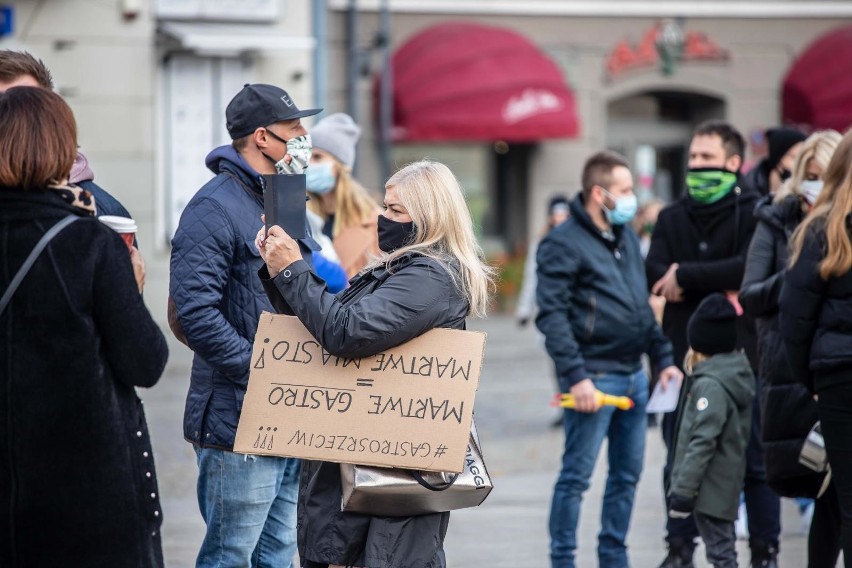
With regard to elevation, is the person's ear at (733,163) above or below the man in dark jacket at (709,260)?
above

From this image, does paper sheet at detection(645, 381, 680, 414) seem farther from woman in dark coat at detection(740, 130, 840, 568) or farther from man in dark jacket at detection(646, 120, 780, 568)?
woman in dark coat at detection(740, 130, 840, 568)

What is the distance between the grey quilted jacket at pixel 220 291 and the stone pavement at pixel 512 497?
2.24 m

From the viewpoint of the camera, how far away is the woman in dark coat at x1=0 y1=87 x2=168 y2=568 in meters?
3.39

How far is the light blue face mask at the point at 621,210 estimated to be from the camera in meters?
6.16

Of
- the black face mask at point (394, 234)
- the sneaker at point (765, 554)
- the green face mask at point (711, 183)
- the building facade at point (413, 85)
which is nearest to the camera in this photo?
the black face mask at point (394, 234)

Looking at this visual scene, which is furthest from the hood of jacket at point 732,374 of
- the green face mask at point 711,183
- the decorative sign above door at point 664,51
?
the decorative sign above door at point 664,51

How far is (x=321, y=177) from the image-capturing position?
6.46m

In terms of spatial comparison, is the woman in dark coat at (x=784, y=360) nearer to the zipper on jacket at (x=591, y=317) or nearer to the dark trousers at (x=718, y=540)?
the dark trousers at (x=718, y=540)

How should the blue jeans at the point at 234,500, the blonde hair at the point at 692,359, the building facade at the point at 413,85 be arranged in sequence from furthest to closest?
the building facade at the point at 413,85, the blonde hair at the point at 692,359, the blue jeans at the point at 234,500

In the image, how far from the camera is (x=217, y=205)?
4.32 meters

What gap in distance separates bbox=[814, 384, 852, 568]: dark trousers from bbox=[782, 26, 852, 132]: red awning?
1598 centimetres

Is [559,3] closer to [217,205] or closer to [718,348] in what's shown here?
[718,348]

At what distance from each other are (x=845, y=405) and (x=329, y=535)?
1.87 metres

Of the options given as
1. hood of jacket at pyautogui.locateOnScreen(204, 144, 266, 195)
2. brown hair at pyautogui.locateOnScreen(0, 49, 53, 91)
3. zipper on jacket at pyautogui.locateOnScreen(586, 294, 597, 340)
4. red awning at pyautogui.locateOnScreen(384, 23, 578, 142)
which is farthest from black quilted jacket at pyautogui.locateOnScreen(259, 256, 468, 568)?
red awning at pyautogui.locateOnScreen(384, 23, 578, 142)
